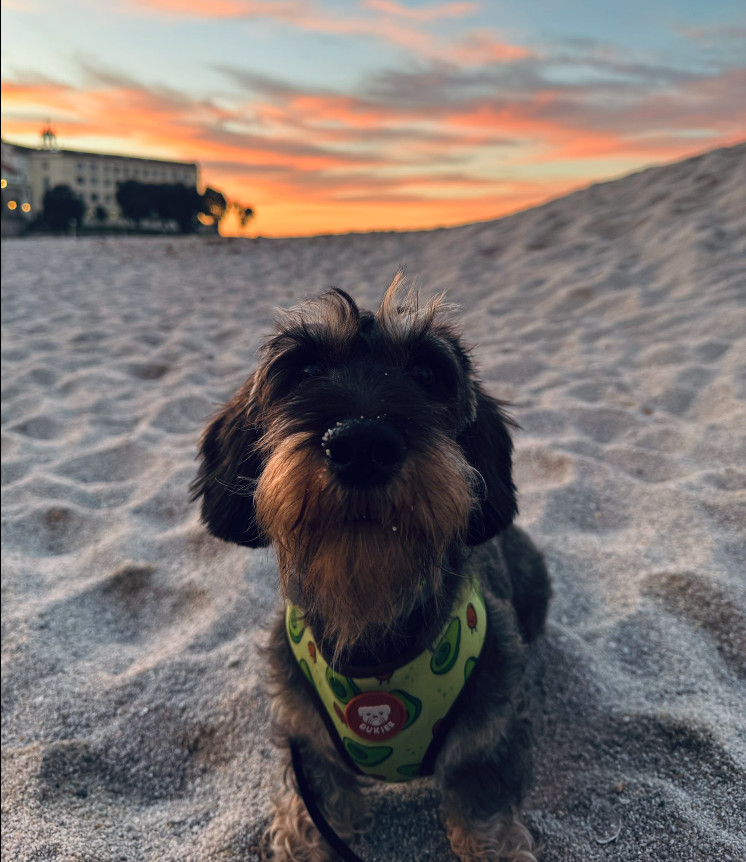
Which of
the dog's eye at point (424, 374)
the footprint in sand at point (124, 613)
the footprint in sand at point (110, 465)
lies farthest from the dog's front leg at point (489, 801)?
the footprint in sand at point (110, 465)

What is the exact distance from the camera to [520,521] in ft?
11.5

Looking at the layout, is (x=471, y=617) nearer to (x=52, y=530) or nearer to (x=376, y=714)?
(x=376, y=714)

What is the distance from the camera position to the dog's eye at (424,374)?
1918 millimetres

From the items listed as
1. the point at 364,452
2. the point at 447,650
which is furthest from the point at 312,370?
the point at 447,650

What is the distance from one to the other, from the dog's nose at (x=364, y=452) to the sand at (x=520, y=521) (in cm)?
137

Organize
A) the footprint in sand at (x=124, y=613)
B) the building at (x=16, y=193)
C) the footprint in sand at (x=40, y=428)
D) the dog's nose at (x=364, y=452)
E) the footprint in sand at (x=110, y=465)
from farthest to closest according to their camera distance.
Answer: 1. the building at (x=16, y=193)
2. the footprint in sand at (x=40, y=428)
3. the footprint in sand at (x=110, y=465)
4. the footprint in sand at (x=124, y=613)
5. the dog's nose at (x=364, y=452)

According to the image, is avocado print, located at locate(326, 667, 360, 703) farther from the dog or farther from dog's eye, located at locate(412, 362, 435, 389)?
dog's eye, located at locate(412, 362, 435, 389)

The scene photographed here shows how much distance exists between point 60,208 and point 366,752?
33865 mm

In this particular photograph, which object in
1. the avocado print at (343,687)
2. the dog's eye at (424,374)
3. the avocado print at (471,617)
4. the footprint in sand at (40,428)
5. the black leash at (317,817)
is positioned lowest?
the footprint in sand at (40,428)

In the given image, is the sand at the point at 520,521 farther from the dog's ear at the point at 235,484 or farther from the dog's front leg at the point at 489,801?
the dog's ear at the point at 235,484

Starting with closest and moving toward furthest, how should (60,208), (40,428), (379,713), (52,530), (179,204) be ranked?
(379,713) → (52,530) → (40,428) → (60,208) → (179,204)

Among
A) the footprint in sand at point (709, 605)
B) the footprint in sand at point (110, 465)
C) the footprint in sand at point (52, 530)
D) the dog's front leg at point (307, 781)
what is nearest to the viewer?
the dog's front leg at point (307, 781)

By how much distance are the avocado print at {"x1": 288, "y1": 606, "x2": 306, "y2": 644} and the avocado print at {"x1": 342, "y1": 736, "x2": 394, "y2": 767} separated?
0.32m

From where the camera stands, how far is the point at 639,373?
514 centimetres
